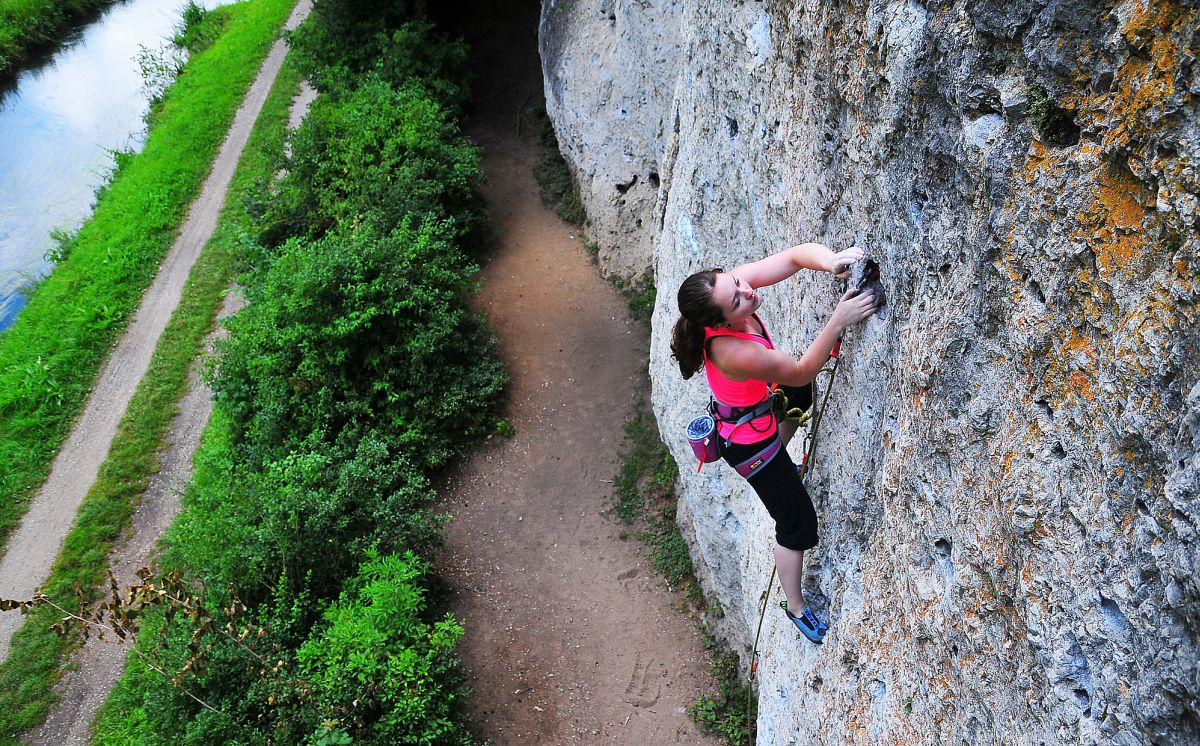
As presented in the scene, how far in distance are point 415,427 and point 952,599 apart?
995 centimetres

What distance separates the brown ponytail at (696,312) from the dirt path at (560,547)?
6.32 m

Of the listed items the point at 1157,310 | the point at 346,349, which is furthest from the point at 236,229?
the point at 1157,310

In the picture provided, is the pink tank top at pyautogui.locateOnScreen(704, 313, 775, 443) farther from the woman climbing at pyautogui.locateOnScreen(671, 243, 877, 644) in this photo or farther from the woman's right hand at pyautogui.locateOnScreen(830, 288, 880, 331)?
the woman's right hand at pyautogui.locateOnScreen(830, 288, 880, 331)

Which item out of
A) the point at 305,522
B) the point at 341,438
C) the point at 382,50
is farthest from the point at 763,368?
the point at 382,50

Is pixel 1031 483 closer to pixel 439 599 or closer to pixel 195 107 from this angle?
pixel 439 599

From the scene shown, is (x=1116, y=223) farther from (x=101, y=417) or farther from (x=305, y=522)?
(x=101, y=417)

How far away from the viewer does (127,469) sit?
13547 millimetres

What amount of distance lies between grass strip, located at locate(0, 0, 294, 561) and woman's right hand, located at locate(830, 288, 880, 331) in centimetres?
1395

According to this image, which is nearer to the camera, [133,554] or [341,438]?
[341,438]

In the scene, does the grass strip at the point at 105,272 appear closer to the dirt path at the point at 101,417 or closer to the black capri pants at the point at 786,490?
the dirt path at the point at 101,417

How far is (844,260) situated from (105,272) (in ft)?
60.3

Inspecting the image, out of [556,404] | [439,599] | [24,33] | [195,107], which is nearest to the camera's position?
[439,599]

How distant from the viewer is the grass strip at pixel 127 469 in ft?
34.7

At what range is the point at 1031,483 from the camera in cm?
302
